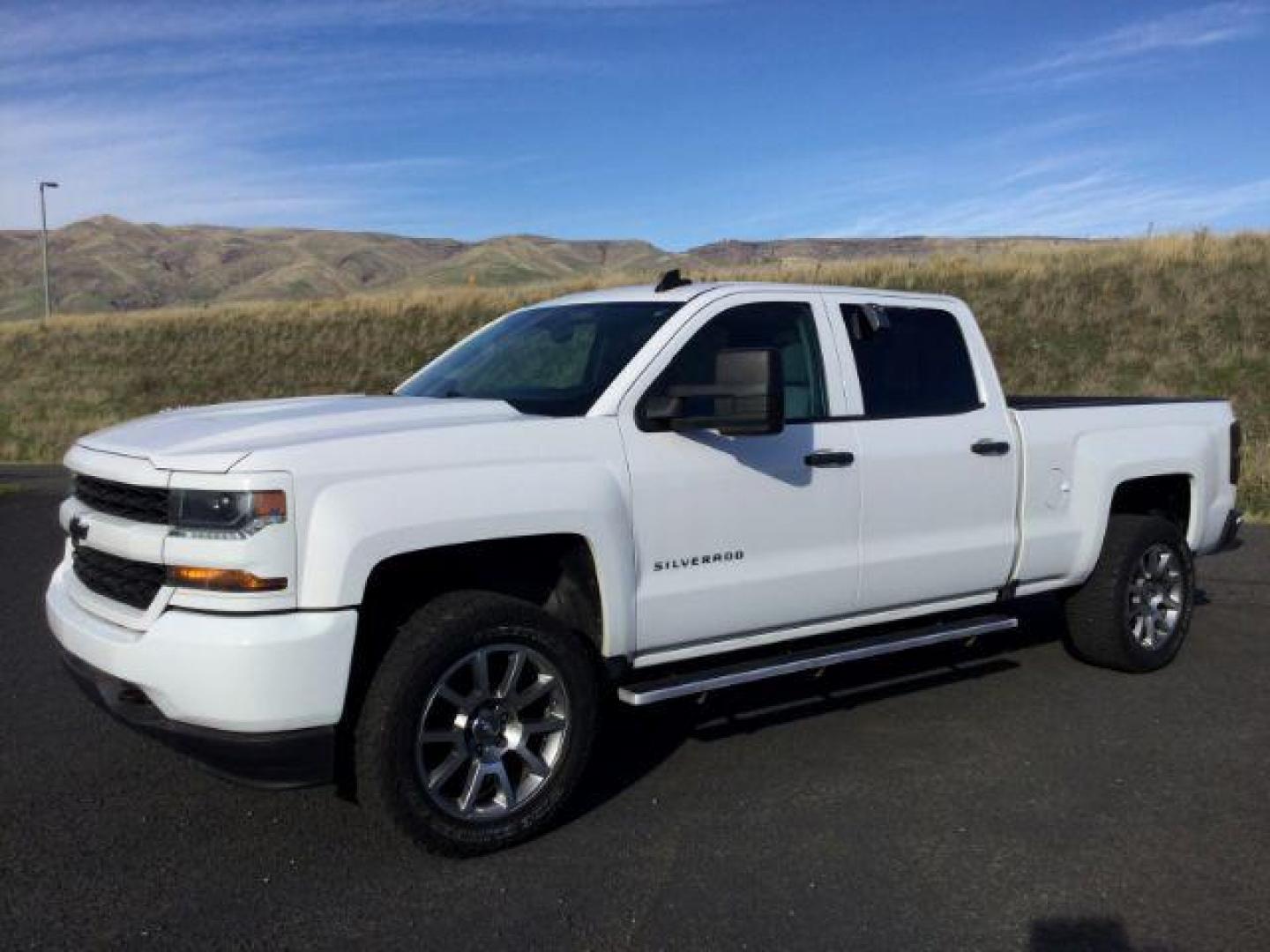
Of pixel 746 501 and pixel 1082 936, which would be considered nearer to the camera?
pixel 1082 936

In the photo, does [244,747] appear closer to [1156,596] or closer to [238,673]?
[238,673]

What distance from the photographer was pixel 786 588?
4.70m

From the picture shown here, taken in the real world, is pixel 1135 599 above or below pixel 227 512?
below

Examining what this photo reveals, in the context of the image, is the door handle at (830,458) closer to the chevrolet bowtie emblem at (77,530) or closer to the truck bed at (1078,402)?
the truck bed at (1078,402)

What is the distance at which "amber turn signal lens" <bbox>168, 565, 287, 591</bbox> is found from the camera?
350cm

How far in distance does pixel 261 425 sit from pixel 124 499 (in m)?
0.52

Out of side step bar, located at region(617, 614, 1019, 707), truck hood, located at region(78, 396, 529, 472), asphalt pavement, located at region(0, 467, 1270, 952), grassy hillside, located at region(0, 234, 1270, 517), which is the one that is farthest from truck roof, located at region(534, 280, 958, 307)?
grassy hillside, located at region(0, 234, 1270, 517)

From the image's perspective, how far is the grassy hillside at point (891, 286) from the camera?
22.0m

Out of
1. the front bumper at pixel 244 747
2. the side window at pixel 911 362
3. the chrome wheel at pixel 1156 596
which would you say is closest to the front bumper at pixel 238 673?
the front bumper at pixel 244 747

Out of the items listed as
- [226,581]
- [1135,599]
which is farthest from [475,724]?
[1135,599]

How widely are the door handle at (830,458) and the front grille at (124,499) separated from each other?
8.04 ft

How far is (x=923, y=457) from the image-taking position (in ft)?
17.0

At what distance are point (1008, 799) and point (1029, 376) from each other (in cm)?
1959

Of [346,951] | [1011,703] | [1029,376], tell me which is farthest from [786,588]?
[1029,376]
